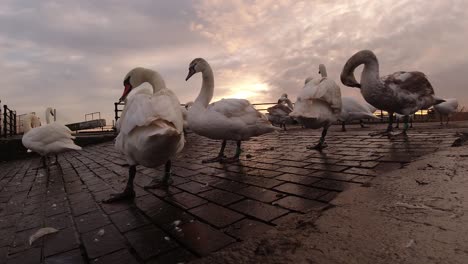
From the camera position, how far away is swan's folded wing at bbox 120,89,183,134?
2.86 metres

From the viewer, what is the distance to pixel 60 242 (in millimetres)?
2314

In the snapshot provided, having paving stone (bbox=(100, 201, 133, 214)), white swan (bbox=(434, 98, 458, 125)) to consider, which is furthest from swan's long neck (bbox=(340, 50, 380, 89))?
white swan (bbox=(434, 98, 458, 125))

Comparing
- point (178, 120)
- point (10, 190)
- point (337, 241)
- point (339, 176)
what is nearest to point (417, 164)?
point (339, 176)

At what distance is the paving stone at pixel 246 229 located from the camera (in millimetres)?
2070

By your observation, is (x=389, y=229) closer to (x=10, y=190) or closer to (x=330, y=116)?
(x=330, y=116)

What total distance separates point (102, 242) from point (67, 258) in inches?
9.7

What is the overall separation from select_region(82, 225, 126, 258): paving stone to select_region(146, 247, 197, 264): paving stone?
1.28 ft

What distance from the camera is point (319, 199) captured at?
2.68 meters

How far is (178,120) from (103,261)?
1.52 metres

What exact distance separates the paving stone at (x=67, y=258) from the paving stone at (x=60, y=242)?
0.07 metres

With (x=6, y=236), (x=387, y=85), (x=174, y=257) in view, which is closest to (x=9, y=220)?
(x=6, y=236)

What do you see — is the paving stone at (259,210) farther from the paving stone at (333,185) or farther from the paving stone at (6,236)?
the paving stone at (6,236)

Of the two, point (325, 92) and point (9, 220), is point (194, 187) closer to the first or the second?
point (9, 220)

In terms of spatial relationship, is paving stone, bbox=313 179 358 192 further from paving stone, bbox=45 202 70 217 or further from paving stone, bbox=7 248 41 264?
paving stone, bbox=45 202 70 217
